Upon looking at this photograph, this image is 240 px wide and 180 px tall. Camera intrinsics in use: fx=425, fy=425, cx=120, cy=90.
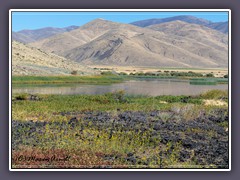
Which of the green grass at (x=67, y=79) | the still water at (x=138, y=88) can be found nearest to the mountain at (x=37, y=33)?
the green grass at (x=67, y=79)

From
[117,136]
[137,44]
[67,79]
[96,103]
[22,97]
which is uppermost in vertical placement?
[137,44]

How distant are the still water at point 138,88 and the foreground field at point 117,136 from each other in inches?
47.9

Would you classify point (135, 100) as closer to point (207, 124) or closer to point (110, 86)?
point (110, 86)

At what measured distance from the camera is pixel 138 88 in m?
15.7

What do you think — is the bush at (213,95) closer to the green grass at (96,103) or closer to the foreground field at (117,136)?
the green grass at (96,103)

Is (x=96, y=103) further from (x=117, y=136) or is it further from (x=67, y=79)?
(x=117, y=136)

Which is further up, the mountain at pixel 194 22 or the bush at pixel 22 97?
the mountain at pixel 194 22

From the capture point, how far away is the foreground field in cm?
768

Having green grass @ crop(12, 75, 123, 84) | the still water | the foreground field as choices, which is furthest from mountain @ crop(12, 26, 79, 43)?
the still water

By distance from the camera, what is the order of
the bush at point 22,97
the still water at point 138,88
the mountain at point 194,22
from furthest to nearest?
the still water at point 138,88 → the bush at point 22,97 → the mountain at point 194,22

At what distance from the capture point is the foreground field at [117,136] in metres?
7.68

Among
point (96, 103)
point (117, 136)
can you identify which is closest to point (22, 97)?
point (96, 103)

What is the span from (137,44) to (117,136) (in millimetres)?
15349

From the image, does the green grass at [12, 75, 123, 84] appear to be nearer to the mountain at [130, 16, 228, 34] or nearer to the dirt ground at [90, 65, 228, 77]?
the dirt ground at [90, 65, 228, 77]
